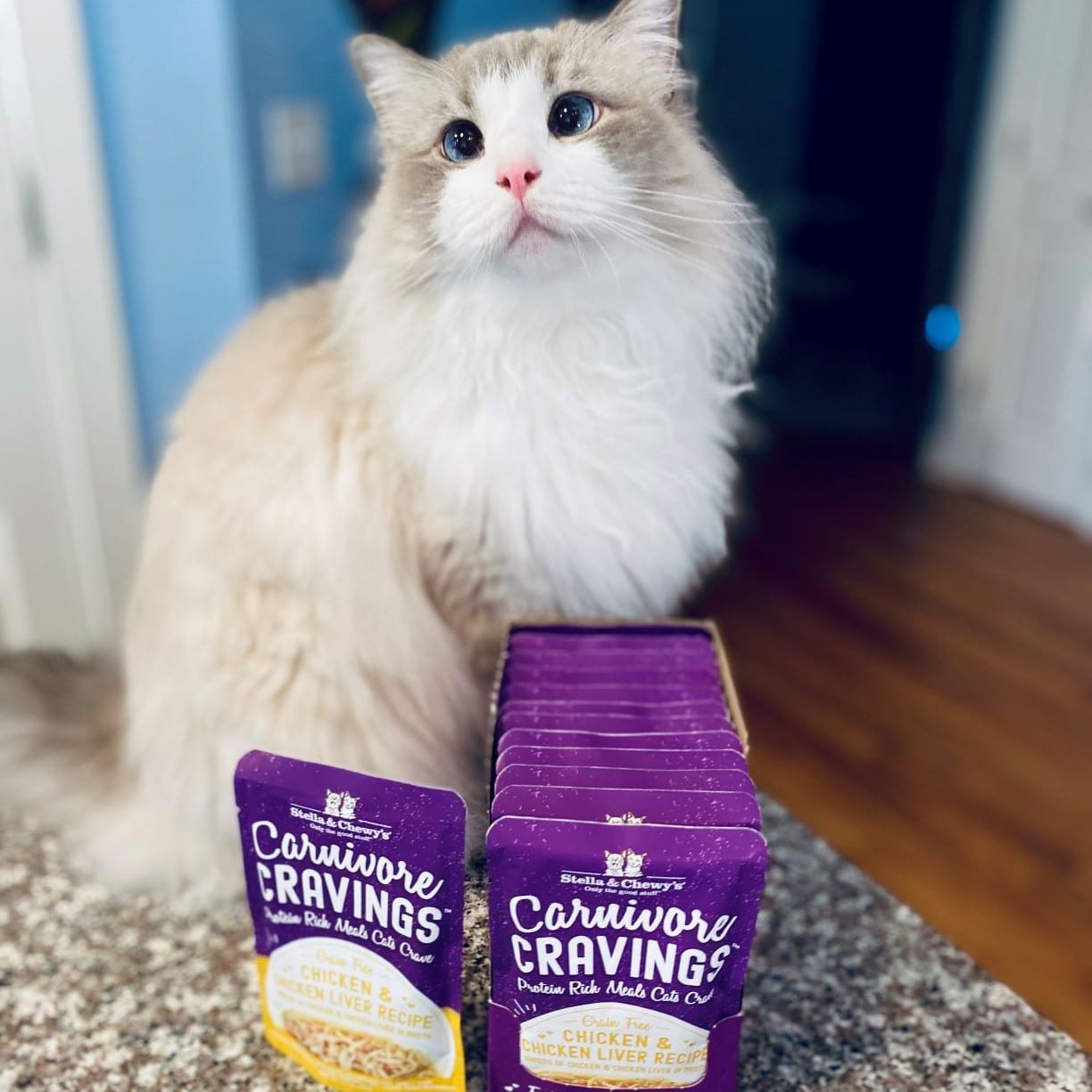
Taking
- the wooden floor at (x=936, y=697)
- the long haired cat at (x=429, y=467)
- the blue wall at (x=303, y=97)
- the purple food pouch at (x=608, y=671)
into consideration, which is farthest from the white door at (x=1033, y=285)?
the purple food pouch at (x=608, y=671)

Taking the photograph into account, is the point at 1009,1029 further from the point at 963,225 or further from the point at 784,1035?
the point at 963,225

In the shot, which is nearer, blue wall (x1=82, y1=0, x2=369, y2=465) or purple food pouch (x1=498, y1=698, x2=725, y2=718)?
purple food pouch (x1=498, y1=698, x2=725, y2=718)

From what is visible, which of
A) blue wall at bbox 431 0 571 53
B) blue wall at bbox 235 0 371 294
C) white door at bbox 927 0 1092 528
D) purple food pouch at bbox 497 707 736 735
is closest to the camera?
purple food pouch at bbox 497 707 736 735

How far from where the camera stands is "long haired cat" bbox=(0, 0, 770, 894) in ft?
2.76

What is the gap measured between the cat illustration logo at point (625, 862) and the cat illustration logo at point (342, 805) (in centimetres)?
16

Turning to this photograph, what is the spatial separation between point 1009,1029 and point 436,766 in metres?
0.51

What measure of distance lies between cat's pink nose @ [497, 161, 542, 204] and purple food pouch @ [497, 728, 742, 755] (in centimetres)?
40

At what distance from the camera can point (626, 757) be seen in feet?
2.15

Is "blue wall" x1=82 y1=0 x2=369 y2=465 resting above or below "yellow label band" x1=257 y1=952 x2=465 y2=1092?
above

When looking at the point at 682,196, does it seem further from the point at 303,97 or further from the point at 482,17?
the point at 482,17


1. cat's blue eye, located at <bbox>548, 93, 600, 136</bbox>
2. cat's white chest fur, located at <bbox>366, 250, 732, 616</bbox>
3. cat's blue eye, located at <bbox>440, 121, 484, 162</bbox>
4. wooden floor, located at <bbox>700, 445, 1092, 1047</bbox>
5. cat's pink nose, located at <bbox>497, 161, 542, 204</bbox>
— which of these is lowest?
wooden floor, located at <bbox>700, 445, 1092, 1047</bbox>

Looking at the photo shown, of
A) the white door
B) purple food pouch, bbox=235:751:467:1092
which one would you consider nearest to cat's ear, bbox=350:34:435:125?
purple food pouch, bbox=235:751:467:1092

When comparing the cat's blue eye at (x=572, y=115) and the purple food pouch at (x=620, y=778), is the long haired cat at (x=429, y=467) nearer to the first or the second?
the cat's blue eye at (x=572, y=115)

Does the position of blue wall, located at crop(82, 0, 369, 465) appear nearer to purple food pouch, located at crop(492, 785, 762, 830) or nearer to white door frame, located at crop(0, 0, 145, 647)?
white door frame, located at crop(0, 0, 145, 647)
